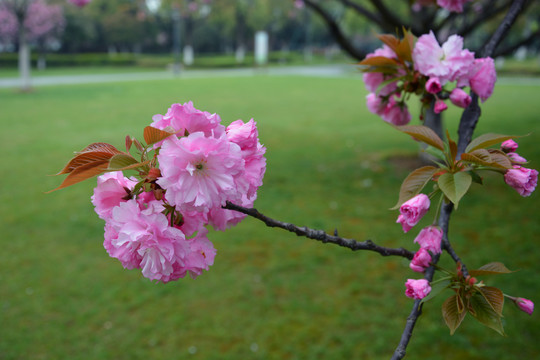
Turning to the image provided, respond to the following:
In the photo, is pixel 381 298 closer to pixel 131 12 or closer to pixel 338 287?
pixel 338 287

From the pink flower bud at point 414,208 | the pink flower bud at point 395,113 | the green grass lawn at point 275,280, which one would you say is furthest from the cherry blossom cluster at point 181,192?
the pink flower bud at point 395,113

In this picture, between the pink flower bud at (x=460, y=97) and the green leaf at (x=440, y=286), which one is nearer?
the green leaf at (x=440, y=286)

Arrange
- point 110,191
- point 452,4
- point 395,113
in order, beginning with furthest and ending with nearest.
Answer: point 452,4
point 395,113
point 110,191

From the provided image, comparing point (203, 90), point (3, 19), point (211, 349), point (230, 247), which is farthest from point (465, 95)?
point (3, 19)

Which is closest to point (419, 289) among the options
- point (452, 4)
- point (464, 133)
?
point (464, 133)

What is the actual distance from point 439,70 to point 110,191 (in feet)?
2.83

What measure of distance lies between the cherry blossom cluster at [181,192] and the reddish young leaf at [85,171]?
6cm

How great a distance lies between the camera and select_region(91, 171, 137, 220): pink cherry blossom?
82cm

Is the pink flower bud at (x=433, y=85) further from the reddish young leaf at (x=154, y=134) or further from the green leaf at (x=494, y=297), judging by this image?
the reddish young leaf at (x=154, y=134)

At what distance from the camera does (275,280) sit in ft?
12.1

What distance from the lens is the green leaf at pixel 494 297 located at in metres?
0.90

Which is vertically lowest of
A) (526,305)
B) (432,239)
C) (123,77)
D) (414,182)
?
(123,77)

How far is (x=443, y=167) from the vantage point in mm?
965

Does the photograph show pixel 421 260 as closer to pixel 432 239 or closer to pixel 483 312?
pixel 432 239
